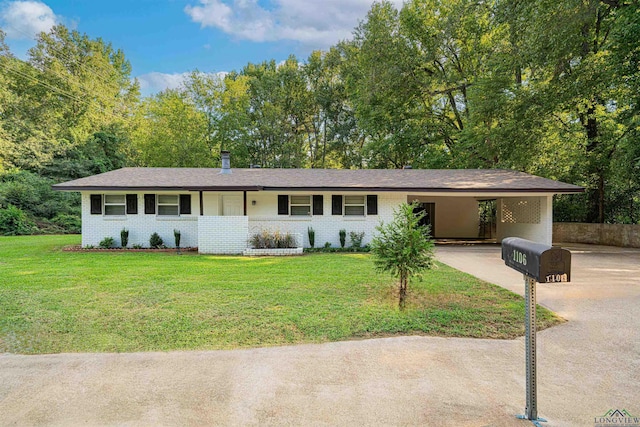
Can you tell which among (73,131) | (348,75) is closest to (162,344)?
(348,75)

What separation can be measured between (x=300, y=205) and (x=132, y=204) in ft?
21.4

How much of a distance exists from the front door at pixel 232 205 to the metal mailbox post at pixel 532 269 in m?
12.1

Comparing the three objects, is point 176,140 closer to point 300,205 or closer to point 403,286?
point 300,205

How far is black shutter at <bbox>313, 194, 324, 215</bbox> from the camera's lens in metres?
13.4

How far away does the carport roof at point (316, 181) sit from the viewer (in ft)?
40.9

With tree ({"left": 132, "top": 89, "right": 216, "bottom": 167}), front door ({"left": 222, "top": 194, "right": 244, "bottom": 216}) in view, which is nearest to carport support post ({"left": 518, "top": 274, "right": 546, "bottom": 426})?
front door ({"left": 222, "top": 194, "right": 244, "bottom": 216})

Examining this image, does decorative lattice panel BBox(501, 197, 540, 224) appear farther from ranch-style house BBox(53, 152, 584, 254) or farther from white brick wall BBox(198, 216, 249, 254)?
white brick wall BBox(198, 216, 249, 254)

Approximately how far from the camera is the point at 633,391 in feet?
9.59

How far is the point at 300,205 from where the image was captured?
13578mm

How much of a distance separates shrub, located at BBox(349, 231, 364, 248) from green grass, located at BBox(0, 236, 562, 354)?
4.85 m

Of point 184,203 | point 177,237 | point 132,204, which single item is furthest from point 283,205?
point 132,204

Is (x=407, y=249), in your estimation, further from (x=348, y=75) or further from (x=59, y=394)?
(x=348, y=75)

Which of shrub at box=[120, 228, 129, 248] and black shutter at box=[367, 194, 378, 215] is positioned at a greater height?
black shutter at box=[367, 194, 378, 215]

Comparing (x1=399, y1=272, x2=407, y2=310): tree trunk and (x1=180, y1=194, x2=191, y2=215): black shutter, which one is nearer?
(x1=399, y1=272, x2=407, y2=310): tree trunk
